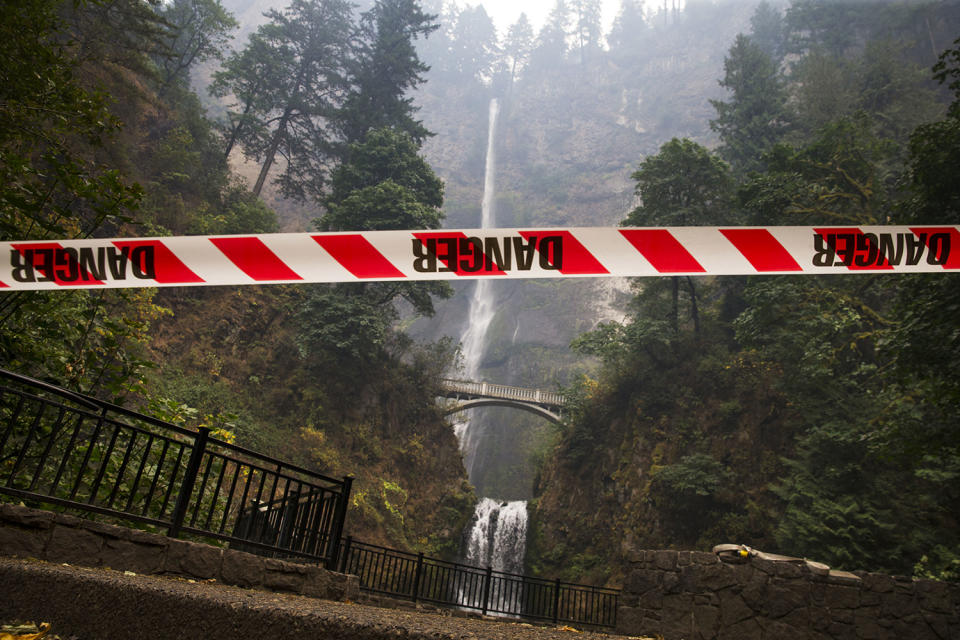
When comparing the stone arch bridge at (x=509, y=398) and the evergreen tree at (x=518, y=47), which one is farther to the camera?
the evergreen tree at (x=518, y=47)

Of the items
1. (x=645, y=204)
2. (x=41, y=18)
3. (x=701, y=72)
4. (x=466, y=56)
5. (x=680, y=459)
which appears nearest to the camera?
(x=41, y=18)

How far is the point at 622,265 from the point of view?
9.99 ft

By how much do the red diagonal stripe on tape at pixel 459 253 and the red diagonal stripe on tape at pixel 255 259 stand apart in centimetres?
89

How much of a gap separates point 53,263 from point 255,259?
4.44 feet

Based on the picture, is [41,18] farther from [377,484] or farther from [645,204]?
[645,204]

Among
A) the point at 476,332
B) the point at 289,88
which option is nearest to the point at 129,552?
the point at 289,88

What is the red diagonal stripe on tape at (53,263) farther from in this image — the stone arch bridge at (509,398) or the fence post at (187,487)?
the stone arch bridge at (509,398)

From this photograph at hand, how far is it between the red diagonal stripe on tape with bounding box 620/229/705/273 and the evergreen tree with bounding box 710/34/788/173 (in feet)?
67.9

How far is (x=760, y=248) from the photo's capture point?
10.0ft

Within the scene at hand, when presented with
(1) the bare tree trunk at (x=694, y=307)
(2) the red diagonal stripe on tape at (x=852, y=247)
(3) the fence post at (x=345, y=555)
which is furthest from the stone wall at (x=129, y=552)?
(1) the bare tree trunk at (x=694, y=307)

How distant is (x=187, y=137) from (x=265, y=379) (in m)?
9.02

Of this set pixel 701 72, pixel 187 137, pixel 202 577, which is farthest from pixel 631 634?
pixel 701 72

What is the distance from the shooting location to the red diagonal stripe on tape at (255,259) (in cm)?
314

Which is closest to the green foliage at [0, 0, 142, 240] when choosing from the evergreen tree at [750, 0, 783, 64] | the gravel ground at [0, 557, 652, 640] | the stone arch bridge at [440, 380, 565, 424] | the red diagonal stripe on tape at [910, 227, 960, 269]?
the gravel ground at [0, 557, 652, 640]
